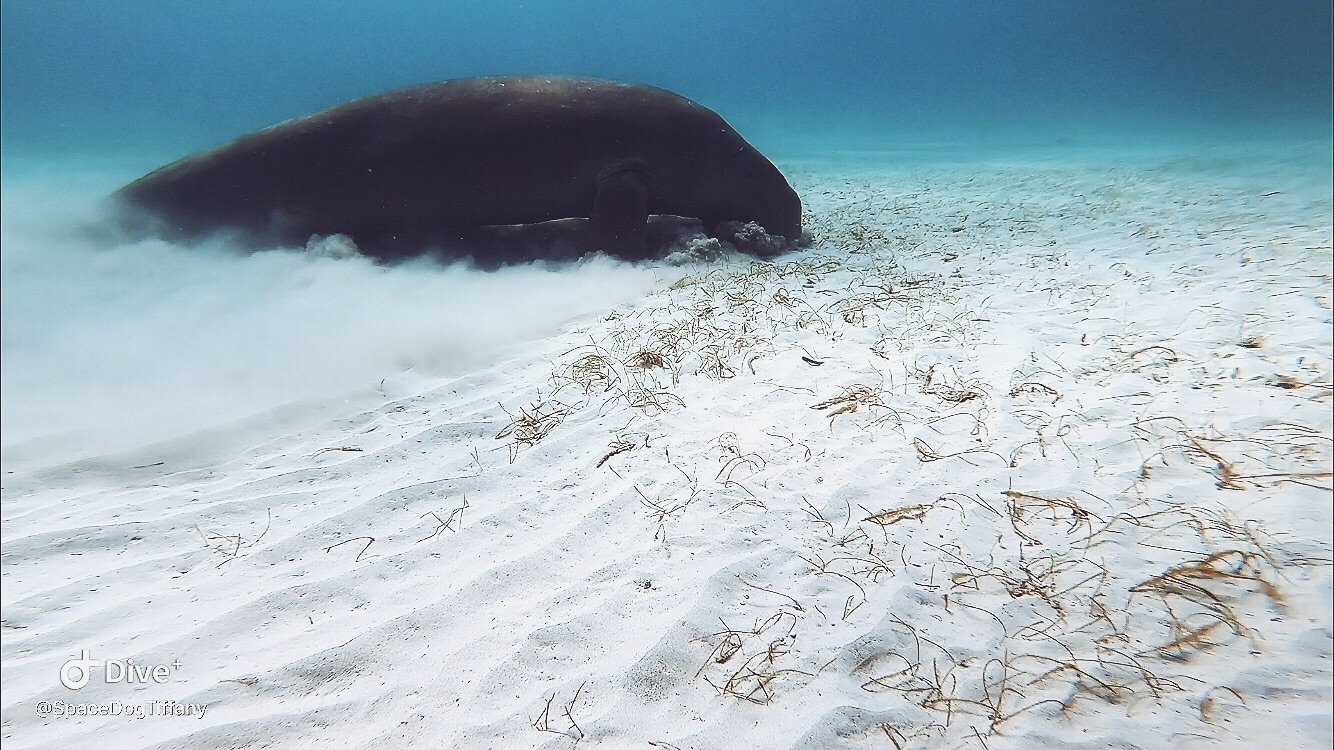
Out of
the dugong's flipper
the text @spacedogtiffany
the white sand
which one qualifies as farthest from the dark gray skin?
the text @spacedogtiffany

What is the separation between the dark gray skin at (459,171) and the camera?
19.3 ft

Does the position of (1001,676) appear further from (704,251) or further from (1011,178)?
(1011,178)

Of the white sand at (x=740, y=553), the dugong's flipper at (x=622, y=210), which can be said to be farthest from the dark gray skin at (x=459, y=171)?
the white sand at (x=740, y=553)

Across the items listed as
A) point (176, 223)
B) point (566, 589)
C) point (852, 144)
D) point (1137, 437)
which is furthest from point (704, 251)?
point (852, 144)

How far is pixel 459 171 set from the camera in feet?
19.9

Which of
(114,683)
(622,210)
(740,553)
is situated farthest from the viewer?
(622,210)

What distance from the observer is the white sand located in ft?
5.43

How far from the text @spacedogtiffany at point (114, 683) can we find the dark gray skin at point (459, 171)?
5.05m

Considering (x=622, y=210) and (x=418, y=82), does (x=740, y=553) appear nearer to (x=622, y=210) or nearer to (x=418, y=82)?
(x=622, y=210)

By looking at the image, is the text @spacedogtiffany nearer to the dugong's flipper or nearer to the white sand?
the white sand

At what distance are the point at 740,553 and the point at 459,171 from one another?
5.38m

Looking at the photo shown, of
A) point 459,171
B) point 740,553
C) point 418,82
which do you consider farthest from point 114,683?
point 418,82

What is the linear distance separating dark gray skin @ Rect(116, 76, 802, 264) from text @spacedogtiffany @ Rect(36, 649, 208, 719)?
16.6ft

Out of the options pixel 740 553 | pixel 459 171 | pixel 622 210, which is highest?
pixel 459 171
